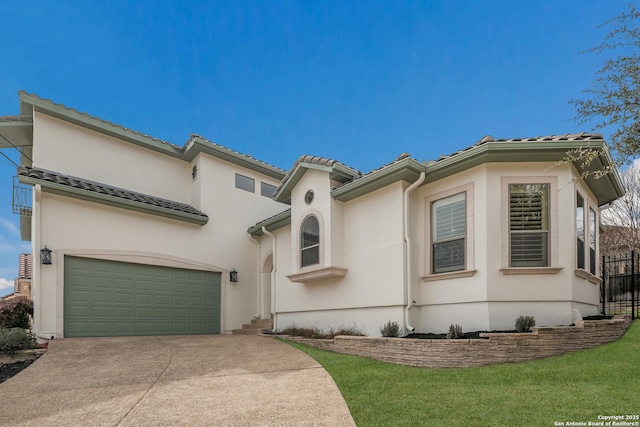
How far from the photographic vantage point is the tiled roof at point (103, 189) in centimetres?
1016

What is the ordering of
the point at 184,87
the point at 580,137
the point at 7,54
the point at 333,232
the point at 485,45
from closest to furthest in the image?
the point at 580,137, the point at 333,232, the point at 485,45, the point at 7,54, the point at 184,87

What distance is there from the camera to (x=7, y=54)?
1285 cm

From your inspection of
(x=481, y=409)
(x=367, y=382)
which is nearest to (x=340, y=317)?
(x=367, y=382)

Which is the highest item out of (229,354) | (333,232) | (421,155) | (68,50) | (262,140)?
(68,50)

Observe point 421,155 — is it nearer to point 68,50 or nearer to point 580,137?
point 580,137

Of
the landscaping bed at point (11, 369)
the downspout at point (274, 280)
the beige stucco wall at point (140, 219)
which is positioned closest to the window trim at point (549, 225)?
the downspout at point (274, 280)

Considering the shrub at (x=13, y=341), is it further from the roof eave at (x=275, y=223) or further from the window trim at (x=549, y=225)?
the window trim at (x=549, y=225)

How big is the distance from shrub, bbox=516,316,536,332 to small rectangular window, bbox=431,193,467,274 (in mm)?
1478

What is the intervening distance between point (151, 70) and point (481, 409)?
1843 cm

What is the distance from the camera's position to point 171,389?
18.1 feet

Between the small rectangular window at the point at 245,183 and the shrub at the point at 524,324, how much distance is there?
10.7 metres

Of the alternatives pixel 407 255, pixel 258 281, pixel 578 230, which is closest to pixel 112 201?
pixel 258 281

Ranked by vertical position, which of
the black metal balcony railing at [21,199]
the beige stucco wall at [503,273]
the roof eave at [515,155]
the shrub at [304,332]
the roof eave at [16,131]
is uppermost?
the roof eave at [16,131]

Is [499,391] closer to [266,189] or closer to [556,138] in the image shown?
[556,138]
